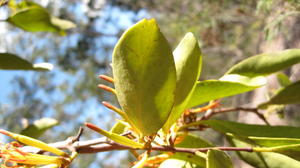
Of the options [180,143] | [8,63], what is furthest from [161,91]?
[8,63]

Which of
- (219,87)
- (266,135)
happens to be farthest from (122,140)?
(266,135)

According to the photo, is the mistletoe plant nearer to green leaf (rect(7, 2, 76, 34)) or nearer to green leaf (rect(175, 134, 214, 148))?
green leaf (rect(175, 134, 214, 148))

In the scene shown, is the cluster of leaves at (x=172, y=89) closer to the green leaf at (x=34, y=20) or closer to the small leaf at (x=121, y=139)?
the small leaf at (x=121, y=139)

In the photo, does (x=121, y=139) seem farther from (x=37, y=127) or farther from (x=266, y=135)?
(x=37, y=127)

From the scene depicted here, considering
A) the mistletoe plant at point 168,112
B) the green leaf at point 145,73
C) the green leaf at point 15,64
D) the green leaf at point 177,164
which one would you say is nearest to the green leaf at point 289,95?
Result: the mistletoe plant at point 168,112

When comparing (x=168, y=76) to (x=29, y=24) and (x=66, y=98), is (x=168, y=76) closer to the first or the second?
(x=29, y=24)

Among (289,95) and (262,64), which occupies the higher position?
(262,64)
